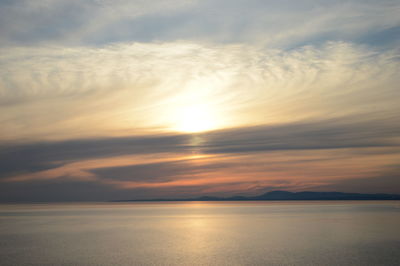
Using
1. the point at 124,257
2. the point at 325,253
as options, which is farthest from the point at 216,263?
the point at 325,253

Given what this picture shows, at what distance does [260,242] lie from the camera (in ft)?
155

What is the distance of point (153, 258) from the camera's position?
35.8 metres

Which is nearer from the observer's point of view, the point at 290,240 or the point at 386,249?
the point at 386,249

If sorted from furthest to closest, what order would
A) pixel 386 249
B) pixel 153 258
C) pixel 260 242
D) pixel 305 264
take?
pixel 260 242, pixel 386 249, pixel 153 258, pixel 305 264

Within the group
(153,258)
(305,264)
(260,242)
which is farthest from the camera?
(260,242)

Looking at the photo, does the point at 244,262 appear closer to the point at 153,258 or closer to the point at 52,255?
the point at 153,258

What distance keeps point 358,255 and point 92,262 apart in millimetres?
23504

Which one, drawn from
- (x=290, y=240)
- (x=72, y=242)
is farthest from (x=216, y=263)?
(x=72, y=242)

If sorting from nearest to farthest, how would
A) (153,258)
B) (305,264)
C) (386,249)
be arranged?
(305,264), (153,258), (386,249)

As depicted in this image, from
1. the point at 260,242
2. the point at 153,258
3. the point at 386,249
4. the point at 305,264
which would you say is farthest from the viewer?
the point at 260,242

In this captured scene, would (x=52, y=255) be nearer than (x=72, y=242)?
Yes

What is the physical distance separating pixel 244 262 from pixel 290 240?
17.3 m

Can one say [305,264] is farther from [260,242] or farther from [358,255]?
[260,242]

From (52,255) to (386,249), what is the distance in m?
32.0
